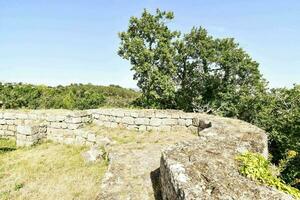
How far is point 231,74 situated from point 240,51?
272 cm

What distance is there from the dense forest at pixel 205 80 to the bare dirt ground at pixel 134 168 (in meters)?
18.3

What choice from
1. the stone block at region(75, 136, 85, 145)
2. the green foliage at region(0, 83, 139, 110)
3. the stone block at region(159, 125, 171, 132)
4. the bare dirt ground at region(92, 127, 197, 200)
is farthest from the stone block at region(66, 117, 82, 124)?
the green foliage at region(0, 83, 139, 110)

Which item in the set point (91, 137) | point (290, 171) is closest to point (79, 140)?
point (91, 137)

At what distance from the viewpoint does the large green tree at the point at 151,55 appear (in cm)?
3117

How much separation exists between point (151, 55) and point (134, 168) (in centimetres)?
2287

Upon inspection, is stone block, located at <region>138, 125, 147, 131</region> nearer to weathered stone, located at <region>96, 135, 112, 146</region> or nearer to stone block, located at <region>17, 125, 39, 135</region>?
weathered stone, located at <region>96, 135, 112, 146</region>

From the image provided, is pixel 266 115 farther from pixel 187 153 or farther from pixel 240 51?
pixel 187 153

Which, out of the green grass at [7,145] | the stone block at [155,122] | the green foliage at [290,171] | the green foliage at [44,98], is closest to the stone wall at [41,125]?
the green grass at [7,145]

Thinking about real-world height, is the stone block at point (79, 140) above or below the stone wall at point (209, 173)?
below

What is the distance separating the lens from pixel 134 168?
899cm

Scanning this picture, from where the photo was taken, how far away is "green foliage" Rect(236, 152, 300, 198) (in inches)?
211

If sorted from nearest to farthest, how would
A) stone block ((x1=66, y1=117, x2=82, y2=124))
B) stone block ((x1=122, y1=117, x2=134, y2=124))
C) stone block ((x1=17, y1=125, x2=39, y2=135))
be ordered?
1. stone block ((x1=17, y1=125, x2=39, y2=135))
2. stone block ((x1=122, y1=117, x2=134, y2=124))
3. stone block ((x1=66, y1=117, x2=82, y2=124))

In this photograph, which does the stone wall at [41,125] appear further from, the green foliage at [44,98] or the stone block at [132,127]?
the green foliage at [44,98]

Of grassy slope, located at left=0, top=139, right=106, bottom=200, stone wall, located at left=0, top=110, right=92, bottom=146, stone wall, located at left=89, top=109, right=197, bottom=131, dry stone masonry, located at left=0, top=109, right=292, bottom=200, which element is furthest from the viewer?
stone wall, located at left=0, top=110, right=92, bottom=146
